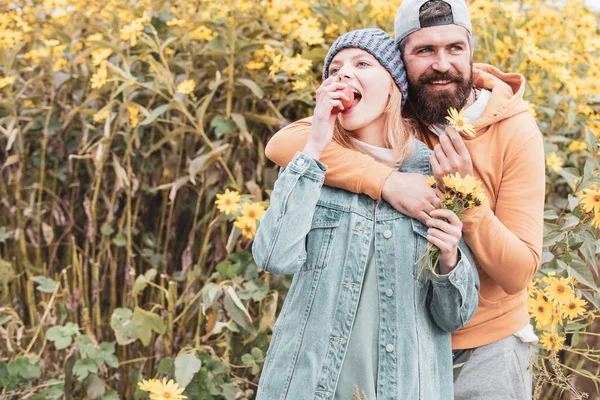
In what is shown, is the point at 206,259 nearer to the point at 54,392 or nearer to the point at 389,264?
the point at 54,392

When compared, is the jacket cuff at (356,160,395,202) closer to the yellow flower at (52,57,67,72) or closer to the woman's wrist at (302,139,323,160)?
the woman's wrist at (302,139,323,160)

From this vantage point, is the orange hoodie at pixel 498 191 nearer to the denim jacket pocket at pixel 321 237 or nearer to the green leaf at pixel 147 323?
the denim jacket pocket at pixel 321 237

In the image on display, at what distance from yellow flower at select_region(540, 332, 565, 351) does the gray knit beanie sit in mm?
728

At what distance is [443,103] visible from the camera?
1.70 metres

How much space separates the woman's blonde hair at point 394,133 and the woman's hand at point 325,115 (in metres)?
0.10

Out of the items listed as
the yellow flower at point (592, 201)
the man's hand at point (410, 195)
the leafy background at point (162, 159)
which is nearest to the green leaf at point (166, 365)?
the leafy background at point (162, 159)

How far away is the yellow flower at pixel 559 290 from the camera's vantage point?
188cm

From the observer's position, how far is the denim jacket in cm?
151

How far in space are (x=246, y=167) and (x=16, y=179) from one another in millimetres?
860

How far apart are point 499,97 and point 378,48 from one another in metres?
0.32

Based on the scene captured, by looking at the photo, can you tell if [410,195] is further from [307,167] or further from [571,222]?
[571,222]

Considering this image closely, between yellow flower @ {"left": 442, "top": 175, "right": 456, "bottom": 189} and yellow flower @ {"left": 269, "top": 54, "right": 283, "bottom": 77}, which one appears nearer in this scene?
yellow flower @ {"left": 442, "top": 175, "right": 456, "bottom": 189}

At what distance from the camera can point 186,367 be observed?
2.22 m

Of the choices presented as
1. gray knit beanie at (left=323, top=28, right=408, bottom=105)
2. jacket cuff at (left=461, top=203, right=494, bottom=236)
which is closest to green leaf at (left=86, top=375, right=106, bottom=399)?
gray knit beanie at (left=323, top=28, right=408, bottom=105)
